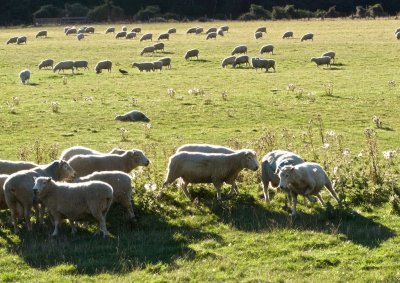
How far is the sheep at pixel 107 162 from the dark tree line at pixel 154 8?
7893cm

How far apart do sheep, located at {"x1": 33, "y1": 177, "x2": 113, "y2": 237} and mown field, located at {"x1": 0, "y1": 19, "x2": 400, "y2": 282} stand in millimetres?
358

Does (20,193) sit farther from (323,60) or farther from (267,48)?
(267,48)

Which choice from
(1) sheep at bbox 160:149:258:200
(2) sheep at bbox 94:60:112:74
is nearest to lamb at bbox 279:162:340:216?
(1) sheep at bbox 160:149:258:200

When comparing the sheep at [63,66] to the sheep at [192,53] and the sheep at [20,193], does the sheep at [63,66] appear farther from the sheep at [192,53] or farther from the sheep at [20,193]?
the sheep at [20,193]

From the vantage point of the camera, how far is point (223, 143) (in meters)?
20.7

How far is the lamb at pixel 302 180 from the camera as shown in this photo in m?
13.2

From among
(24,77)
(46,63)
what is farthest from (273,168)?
(46,63)

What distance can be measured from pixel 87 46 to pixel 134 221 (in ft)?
143

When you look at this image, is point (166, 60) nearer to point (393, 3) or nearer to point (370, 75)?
point (370, 75)

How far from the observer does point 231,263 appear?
10.7 metres

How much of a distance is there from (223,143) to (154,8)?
3057 inches

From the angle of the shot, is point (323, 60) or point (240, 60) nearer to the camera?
point (323, 60)

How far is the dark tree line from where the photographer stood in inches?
3659

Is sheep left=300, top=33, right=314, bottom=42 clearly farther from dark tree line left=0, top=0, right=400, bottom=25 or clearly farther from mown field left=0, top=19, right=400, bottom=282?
dark tree line left=0, top=0, right=400, bottom=25
